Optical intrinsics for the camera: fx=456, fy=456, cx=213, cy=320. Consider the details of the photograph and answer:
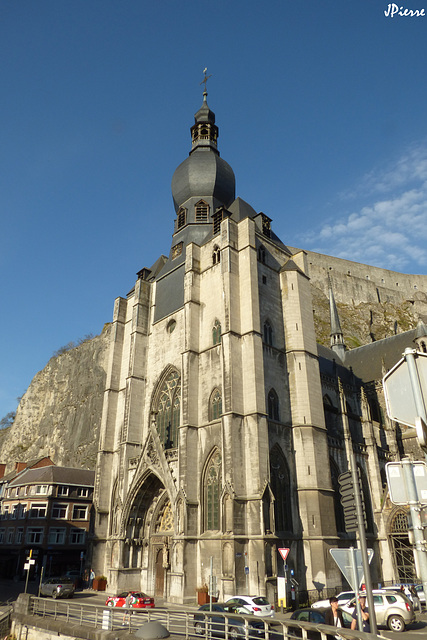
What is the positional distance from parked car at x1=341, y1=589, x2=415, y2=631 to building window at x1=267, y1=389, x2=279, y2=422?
387 inches

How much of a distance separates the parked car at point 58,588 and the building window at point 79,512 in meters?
17.5

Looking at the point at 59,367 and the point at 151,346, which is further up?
the point at 59,367

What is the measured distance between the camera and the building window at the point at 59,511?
4025 centimetres

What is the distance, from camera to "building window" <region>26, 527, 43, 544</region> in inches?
1529

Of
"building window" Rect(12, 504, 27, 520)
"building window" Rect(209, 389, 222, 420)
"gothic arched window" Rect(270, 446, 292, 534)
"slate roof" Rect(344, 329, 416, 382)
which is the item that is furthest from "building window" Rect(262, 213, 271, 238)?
"building window" Rect(12, 504, 27, 520)

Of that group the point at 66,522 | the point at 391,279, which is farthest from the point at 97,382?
the point at 391,279

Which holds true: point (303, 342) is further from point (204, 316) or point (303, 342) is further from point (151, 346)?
point (151, 346)

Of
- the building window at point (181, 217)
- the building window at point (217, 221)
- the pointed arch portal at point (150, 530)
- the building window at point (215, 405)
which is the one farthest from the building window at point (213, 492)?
the building window at point (181, 217)

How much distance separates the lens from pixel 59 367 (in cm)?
7462

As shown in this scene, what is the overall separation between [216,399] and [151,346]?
8820 millimetres

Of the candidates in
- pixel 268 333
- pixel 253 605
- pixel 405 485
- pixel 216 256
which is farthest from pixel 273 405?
pixel 405 485

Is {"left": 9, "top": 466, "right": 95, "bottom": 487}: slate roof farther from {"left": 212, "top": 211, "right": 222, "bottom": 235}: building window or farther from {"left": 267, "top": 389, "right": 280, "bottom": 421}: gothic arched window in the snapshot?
{"left": 212, "top": 211, "right": 222, "bottom": 235}: building window

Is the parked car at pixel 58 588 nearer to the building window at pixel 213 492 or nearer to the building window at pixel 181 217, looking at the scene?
the building window at pixel 213 492

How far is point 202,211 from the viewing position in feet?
114
